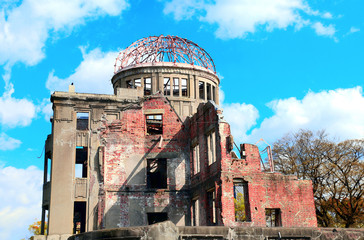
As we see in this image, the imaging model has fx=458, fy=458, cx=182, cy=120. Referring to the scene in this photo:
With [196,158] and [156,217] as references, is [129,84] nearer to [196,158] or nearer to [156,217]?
[196,158]

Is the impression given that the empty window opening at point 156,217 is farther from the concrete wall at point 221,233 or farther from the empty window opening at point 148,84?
the empty window opening at point 148,84

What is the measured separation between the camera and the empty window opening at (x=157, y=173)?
91.9ft

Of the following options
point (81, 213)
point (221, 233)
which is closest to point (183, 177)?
point (81, 213)

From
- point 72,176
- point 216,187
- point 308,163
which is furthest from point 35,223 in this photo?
point 216,187

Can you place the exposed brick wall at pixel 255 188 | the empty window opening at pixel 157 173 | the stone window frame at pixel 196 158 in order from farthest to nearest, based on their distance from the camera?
the empty window opening at pixel 157 173 < the stone window frame at pixel 196 158 < the exposed brick wall at pixel 255 188

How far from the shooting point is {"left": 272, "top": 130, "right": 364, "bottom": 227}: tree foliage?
31.6 m

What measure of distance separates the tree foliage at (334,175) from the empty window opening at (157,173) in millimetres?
10329

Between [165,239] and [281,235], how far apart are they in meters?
3.69

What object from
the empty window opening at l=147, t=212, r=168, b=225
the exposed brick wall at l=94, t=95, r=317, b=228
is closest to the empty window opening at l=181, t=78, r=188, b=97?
the exposed brick wall at l=94, t=95, r=317, b=228

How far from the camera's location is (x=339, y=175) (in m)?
32.6

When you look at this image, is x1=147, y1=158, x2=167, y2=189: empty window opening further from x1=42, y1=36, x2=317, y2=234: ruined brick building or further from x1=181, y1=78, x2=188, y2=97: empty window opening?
x1=181, y1=78, x2=188, y2=97: empty window opening

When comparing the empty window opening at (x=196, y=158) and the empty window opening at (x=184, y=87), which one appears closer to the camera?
the empty window opening at (x=196, y=158)

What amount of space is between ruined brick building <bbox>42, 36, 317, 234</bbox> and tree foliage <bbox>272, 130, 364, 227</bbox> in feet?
25.8

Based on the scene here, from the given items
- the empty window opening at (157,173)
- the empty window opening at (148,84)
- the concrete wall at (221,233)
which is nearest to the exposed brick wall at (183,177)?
the empty window opening at (157,173)
